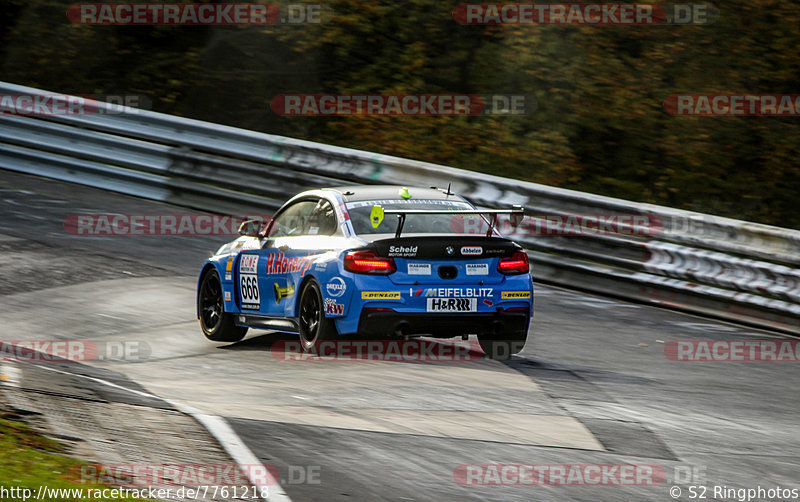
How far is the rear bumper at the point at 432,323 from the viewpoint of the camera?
952 centimetres

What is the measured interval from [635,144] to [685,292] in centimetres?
553

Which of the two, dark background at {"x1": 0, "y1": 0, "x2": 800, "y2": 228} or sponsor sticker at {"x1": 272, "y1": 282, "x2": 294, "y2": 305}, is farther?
dark background at {"x1": 0, "y1": 0, "x2": 800, "y2": 228}

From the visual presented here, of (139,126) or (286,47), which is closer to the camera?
(139,126)

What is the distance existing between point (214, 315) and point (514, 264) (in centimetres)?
327

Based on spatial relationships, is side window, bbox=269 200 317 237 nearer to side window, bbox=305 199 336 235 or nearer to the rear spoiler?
side window, bbox=305 199 336 235

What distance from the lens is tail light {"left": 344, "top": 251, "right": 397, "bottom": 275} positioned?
9.55 metres

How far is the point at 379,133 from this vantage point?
65.6 feet

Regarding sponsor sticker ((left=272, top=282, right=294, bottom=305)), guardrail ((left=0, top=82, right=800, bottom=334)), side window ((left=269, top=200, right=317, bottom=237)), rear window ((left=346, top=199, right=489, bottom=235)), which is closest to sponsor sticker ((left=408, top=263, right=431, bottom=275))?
rear window ((left=346, top=199, right=489, bottom=235))

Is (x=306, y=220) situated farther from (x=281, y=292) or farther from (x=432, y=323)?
(x=432, y=323)

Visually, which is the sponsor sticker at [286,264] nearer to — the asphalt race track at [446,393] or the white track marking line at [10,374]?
the asphalt race track at [446,393]

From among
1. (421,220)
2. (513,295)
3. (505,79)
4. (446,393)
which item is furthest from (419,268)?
(505,79)

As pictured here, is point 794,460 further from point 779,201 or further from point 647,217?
point 779,201

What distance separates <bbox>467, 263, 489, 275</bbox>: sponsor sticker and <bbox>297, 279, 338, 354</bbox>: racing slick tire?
122cm

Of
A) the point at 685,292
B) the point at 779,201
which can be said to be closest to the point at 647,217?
the point at 685,292
